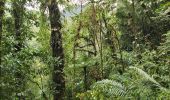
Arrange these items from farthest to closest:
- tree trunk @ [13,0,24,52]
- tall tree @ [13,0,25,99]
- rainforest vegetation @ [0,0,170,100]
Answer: tree trunk @ [13,0,24,52], tall tree @ [13,0,25,99], rainforest vegetation @ [0,0,170,100]

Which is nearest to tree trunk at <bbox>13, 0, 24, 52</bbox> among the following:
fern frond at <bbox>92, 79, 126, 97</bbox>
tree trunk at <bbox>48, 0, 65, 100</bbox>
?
tree trunk at <bbox>48, 0, 65, 100</bbox>

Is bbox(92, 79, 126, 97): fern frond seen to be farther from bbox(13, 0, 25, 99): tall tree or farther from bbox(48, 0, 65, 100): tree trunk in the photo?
bbox(48, 0, 65, 100): tree trunk

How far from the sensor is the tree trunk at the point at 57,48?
1196 centimetres

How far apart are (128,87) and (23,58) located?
399cm

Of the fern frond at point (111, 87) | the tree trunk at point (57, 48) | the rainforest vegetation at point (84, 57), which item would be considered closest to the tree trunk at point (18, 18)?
the rainforest vegetation at point (84, 57)

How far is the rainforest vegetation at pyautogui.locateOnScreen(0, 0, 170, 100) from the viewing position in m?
7.97

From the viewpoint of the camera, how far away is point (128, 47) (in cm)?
1730

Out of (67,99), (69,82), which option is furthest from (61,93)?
(69,82)

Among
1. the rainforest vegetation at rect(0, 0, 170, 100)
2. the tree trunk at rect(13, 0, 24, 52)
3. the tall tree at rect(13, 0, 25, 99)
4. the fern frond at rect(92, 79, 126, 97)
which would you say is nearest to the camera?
the fern frond at rect(92, 79, 126, 97)

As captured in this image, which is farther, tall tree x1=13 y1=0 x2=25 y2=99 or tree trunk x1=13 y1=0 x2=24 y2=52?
tree trunk x1=13 y1=0 x2=24 y2=52

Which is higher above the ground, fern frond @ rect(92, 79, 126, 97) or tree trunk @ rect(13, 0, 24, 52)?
tree trunk @ rect(13, 0, 24, 52)

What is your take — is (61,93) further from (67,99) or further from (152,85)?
(152,85)

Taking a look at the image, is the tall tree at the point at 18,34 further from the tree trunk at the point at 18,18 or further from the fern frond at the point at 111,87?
the fern frond at the point at 111,87

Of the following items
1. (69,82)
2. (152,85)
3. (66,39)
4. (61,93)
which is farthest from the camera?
(66,39)
